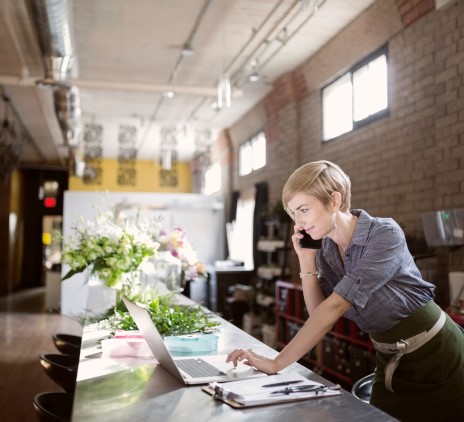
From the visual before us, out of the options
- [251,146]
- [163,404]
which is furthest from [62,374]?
[251,146]

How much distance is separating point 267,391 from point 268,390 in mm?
11

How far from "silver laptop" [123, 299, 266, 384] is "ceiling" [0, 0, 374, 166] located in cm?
279

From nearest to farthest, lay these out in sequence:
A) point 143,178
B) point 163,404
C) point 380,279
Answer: point 163,404
point 380,279
point 143,178

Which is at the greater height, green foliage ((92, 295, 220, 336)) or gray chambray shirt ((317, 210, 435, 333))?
gray chambray shirt ((317, 210, 435, 333))

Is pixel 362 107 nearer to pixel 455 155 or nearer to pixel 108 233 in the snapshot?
pixel 455 155

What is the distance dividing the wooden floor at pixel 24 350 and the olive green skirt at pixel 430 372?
3.69 meters

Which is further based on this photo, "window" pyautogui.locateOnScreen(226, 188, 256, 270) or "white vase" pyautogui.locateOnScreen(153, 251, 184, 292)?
"window" pyautogui.locateOnScreen(226, 188, 256, 270)

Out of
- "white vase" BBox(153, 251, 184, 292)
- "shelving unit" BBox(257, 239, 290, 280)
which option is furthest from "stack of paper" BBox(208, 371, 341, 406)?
"shelving unit" BBox(257, 239, 290, 280)

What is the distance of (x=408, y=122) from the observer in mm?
5512

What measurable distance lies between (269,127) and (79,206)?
468 cm

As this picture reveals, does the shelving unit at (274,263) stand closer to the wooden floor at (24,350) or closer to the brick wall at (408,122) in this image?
the brick wall at (408,122)

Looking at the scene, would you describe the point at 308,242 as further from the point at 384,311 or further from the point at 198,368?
the point at 198,368

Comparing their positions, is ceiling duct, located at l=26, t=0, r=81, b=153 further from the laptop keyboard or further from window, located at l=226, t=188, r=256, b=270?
window, located at l=226, t=188, r=256, b=270

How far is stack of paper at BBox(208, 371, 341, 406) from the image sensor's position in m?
1.63
